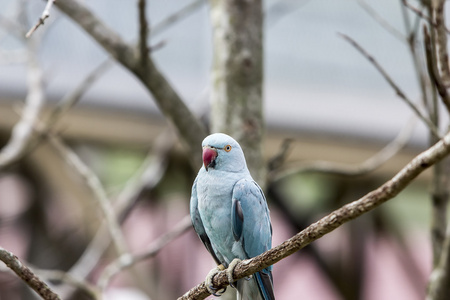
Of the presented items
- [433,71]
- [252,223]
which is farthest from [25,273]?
[433,71]

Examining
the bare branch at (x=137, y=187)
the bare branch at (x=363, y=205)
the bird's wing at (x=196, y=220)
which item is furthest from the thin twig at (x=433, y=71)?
the bare branch at (x=137, y=187)

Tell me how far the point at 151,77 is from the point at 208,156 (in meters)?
1.20

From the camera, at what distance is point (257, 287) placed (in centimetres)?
288

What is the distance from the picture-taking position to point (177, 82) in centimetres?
764

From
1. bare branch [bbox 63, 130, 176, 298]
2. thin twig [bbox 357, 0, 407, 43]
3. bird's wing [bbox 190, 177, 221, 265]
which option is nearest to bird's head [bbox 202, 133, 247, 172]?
bird's wing [bbox 190, 177, 221, 265]

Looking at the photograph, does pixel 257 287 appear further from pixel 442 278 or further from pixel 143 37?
pixel 143 37

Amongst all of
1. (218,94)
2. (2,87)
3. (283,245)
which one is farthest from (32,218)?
(283,245)

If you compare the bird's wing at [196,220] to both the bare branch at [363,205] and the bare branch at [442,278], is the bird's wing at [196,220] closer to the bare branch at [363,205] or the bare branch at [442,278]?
the bare branch at [363,205]

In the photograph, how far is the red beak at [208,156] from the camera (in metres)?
2.63

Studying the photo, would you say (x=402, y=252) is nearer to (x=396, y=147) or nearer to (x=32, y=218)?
(x=396, y=147)

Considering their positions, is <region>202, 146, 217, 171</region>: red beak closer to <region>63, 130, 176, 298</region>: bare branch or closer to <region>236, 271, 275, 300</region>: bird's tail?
<region>236, 271, 275, 300</region>: bird's tail

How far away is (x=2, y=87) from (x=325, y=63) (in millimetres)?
4208

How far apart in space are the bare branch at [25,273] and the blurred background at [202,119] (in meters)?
4.48

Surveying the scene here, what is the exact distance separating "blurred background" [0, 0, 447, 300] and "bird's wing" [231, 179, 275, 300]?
3.95 m
